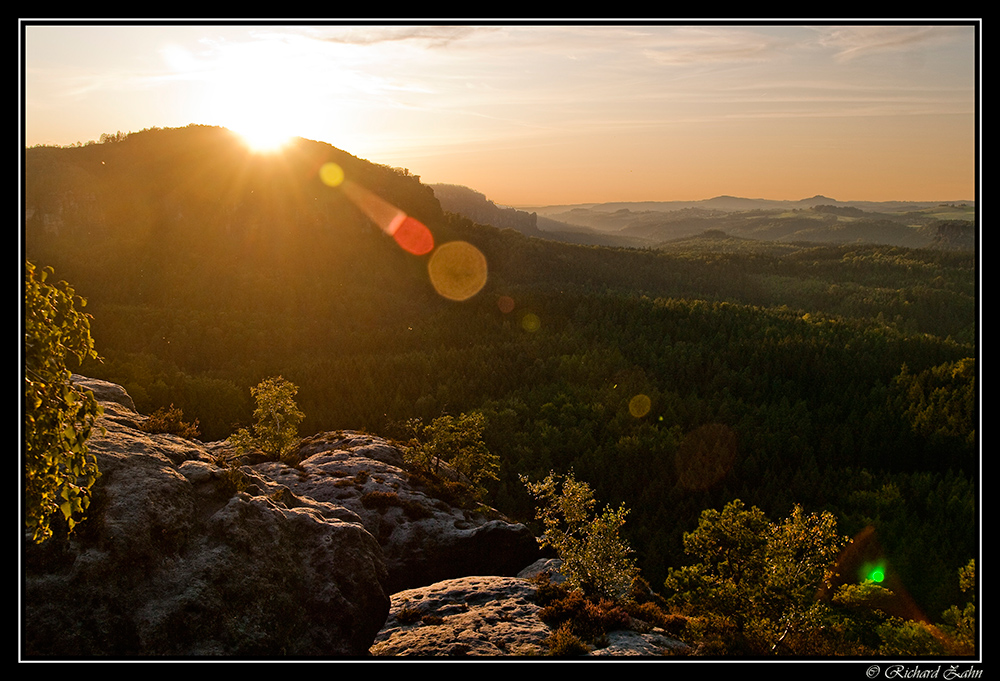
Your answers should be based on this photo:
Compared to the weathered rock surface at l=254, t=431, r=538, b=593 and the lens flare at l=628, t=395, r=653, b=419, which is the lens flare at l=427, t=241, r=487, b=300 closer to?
the lens flare at l=628, t=395, r=653, b=419

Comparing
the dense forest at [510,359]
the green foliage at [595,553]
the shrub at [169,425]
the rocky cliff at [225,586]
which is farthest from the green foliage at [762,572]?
the shrub at [169,425]

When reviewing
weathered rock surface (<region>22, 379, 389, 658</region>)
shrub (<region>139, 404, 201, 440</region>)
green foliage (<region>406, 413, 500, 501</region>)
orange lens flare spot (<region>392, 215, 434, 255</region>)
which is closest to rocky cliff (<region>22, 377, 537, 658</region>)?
weathered rock surface (<region>22, 379, 389, 658</region>)

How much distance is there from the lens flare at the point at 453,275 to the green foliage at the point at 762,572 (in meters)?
142

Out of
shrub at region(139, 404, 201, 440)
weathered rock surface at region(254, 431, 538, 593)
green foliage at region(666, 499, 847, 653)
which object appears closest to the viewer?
green foliage at region(666, 499, 847, 653)

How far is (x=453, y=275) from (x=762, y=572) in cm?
16907

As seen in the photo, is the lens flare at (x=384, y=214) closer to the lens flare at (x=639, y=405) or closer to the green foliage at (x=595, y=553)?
the lens flare at (x=639, y=405)

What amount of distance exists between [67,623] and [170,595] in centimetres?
230

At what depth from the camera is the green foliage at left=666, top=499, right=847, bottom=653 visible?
21.0m

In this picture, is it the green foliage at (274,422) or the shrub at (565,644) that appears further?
the green foliage at (274,422)

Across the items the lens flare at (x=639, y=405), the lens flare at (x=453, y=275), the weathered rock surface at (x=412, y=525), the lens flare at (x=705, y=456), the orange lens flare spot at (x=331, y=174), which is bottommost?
the lens flare at (x=705, y=456)
